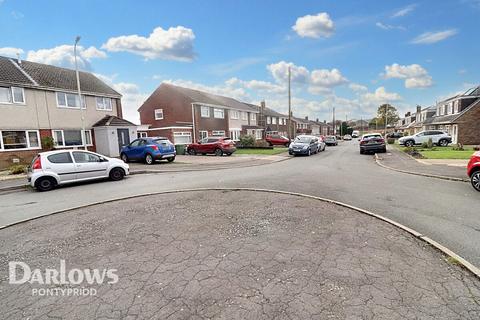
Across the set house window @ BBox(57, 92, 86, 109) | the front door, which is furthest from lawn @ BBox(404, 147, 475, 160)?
house window @ BBox(57, 92, 86, 109)

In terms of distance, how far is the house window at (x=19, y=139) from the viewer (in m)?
16.9

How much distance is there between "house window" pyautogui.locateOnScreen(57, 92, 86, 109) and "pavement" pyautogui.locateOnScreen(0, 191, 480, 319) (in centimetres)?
1742

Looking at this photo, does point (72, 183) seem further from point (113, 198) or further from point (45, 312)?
point (45, 312)

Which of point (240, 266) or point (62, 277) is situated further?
point (240, 266)

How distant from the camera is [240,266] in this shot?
3.75 m

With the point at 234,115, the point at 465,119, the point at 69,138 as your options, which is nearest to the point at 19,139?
the point at 69,138

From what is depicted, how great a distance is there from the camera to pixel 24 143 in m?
17.9

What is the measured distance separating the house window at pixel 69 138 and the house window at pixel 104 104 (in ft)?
8.59

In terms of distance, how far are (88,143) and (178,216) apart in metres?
19.5

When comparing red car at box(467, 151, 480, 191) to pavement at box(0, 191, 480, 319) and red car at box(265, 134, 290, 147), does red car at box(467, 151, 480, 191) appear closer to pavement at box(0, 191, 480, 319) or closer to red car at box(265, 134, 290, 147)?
pavement at box(0, 191, 480, 319)

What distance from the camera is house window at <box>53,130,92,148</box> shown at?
19.7 metres

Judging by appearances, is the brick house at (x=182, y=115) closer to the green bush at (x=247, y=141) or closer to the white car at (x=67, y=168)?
the green bush at (x=247, y=141)

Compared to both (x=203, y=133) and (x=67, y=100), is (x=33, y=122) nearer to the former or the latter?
(x=67, y=100)

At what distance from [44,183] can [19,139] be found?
35.7 ft
